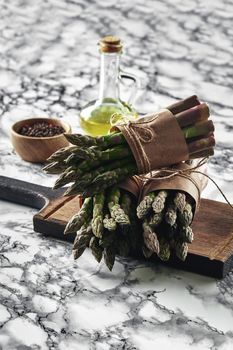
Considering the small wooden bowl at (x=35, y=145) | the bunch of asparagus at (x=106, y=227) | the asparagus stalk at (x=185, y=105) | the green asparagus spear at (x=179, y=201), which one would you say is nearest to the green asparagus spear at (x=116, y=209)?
the bunch of asparagus at (x=106, y=227)

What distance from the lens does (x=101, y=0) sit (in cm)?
329

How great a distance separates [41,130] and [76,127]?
0.22 meters

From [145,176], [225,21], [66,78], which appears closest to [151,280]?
[145,176]

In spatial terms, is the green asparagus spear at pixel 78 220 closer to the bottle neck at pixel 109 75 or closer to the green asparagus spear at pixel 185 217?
the green asparagus spear at pixel 185 217

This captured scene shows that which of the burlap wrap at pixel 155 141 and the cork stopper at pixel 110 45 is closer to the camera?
the burlap wrap at pixel 155 141

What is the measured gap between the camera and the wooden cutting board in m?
1.94

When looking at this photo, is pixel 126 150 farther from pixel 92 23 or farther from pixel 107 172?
pixel 92 23

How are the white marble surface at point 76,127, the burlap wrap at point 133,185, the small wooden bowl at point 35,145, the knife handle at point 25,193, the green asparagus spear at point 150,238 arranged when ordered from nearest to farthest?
the white marble surface at point 76,127, the green asparagus spear at point 150,238, the burlap wrap at point 133,185, the knife handle at point 25,193, the small wooden bowl at point 35,145

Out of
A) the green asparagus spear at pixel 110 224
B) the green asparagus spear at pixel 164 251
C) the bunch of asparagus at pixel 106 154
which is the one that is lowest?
the green asparagus spear at pixel 164 251

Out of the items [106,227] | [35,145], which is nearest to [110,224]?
[106,227]

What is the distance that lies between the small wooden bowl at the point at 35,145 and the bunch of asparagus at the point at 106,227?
0.47m

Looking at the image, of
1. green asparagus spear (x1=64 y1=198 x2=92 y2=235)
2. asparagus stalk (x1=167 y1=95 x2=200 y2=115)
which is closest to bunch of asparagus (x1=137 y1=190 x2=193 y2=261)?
green asparagus spear (x1=64 y1=198 x2=92 y2=235)

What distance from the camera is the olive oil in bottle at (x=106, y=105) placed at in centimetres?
251

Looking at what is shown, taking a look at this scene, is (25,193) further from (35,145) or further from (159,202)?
(159,202)
